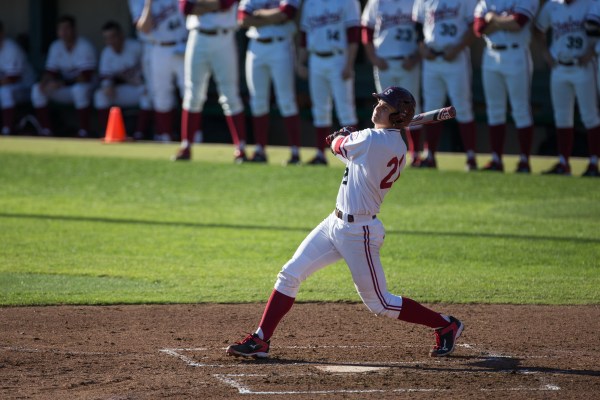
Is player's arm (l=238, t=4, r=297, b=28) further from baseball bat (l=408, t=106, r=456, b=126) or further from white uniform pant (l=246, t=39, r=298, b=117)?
baseball bat (l=408, t=106, r=456, b=126)

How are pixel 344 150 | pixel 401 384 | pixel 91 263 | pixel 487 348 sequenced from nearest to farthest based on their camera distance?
pixel 401 384 → pixel 344 150 → pixel 487 348 → pixel 91 263

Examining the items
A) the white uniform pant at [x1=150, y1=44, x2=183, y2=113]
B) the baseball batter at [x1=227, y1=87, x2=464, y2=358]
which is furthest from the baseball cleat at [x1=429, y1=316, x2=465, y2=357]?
the white uniform pant at [x1=150, y1=44, x2=183, y2=113]

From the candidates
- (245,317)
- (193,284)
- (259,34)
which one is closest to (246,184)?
(259,34)

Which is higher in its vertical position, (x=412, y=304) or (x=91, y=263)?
(x=412, y=304)

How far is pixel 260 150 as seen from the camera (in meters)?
12.7

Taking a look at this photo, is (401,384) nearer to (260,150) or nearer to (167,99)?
(260,150)

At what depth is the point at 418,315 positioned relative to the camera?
18.6ft

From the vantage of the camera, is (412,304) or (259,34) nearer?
(412,304)

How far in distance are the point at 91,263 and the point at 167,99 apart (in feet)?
20.0

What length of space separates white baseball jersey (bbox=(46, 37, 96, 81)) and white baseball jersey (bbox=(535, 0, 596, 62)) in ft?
25.6

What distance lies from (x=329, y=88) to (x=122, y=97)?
199 inches

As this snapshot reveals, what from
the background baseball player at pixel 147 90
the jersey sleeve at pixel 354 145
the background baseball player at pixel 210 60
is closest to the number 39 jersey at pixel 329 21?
the background baseball player at pixel 210 60

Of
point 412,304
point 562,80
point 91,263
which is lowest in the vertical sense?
point 91,263

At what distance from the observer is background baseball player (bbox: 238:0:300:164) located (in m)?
12.3
